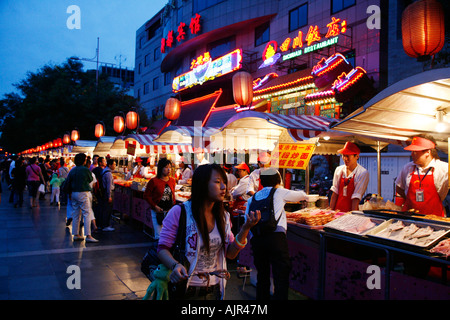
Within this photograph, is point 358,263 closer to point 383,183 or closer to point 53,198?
point 383,183

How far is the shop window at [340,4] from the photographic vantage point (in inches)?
701

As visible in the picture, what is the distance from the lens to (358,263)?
3910mm

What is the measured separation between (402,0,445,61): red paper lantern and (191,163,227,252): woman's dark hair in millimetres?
5867

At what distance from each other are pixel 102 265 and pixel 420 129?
6595 mm

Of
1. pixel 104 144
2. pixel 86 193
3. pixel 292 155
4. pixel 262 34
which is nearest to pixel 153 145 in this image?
pixel 104 144

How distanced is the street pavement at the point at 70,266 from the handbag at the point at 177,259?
258cm

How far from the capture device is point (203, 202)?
265 cm

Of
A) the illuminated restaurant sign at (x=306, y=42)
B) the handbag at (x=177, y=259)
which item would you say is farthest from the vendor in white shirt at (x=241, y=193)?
the illuminated restaurant sign at (x=306, y=42)

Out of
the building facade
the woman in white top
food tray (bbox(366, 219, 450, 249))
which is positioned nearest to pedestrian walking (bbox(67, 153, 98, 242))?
the woman in white top

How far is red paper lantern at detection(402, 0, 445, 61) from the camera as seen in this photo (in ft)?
20.7

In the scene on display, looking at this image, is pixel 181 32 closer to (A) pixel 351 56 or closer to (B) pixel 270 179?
(A) pixel 351 56

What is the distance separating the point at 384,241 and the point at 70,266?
5471 millimetres

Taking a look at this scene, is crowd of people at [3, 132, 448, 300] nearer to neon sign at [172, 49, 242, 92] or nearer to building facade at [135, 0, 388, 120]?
building facade at [135, 0, 388, 120]
